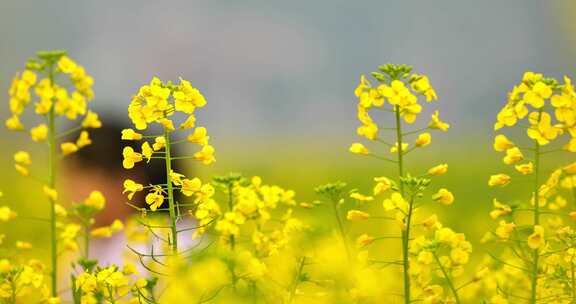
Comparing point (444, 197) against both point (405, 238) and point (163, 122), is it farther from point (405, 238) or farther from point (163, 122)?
point (163, 122)

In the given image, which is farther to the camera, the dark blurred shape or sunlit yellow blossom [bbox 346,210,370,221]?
the dark blurred shape

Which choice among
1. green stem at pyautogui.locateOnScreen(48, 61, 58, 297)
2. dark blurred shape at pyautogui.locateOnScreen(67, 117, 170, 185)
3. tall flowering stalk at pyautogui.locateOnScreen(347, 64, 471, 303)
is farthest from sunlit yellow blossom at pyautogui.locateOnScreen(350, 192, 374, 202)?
dark blurred shape at pyautogui.locateOnScreen(67, 117, 170, 185)

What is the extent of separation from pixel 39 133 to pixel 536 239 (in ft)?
6.45

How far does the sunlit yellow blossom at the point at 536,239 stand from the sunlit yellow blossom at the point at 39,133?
1.92 m

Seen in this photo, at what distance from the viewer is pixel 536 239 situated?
11.6 ft

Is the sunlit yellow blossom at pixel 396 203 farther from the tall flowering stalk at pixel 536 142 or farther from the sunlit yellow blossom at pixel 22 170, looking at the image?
the sunlit yellow blossom at pixel 22 170

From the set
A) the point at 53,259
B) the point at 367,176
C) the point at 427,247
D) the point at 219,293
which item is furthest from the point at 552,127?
the point at 367,176

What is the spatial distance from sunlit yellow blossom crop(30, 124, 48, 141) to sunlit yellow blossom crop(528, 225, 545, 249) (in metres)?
1.92

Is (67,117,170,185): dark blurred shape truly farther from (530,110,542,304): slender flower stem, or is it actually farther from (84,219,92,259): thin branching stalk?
(530,110,542,304): slender flower stem

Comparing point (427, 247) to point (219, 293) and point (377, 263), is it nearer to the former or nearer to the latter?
point (377, 263)

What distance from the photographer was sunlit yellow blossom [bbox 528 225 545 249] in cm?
349

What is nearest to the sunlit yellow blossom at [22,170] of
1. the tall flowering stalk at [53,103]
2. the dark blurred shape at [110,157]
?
the tall flowering stalk at [53,103]

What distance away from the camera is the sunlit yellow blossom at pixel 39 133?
3410 millimetres

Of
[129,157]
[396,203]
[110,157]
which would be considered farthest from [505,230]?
[110,157]
